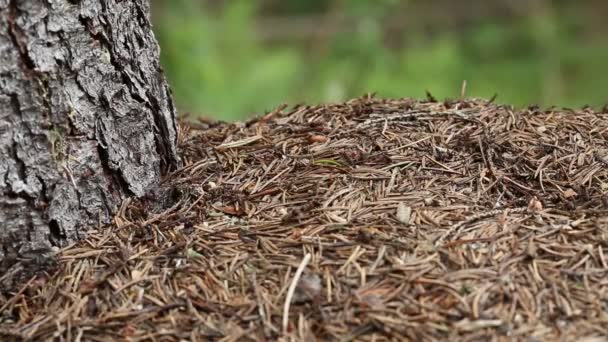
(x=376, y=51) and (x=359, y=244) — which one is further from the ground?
(x=376, y=51)

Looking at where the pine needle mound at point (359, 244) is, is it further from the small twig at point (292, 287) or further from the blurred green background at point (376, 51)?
the blurred green background at point (376, 51)

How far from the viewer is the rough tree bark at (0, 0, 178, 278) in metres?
1.77

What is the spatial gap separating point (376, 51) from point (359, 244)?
16.5ft

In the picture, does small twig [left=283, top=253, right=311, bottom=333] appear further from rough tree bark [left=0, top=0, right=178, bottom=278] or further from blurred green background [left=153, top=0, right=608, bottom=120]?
blurred green background [left=153, top=0, right=608, bottom=120]

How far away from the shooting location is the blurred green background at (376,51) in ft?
17.9

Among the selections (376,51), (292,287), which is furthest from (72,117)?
(376,51)

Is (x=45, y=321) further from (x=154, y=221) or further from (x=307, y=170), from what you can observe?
(x=307, y=170)

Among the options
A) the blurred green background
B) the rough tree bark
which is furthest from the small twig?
the blurred green background

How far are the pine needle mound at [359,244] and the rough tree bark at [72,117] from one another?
0.32 ft

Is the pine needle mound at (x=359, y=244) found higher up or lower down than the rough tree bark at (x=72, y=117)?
lower down

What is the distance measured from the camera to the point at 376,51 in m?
6.60

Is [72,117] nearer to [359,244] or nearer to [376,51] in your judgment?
[359,244]

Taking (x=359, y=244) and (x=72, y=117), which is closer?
(x=359, y=244)

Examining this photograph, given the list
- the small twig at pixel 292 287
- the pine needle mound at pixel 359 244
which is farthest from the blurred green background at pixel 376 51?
the small twig at pixel 292 287
